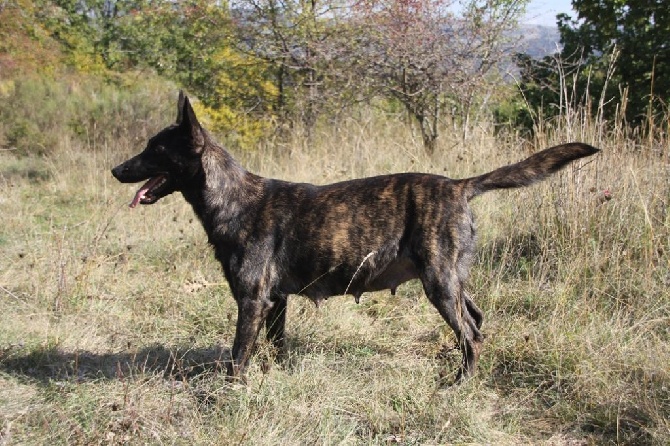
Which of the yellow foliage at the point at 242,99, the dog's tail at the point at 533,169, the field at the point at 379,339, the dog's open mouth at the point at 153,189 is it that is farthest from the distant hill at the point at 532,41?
the dog's open mouth at the point at 153,189

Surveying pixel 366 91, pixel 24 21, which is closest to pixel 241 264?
pixel 366 91

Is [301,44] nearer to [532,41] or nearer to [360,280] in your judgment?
[532,41]

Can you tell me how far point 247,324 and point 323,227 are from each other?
761mm

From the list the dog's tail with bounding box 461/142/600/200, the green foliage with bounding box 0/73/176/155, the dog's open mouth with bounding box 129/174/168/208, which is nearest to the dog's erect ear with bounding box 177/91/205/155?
the dog's open mouth with bounding box 129/174/168/208

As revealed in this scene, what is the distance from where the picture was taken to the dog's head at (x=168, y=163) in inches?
154

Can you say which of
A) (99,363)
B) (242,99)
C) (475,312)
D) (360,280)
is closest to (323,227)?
(360,280)

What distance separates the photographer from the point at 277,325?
426cm

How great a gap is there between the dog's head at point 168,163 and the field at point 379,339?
3.63 feet

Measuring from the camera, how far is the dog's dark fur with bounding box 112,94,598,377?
3.78m

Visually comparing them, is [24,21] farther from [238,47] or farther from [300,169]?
[300,169]

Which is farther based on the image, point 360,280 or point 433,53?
point 433,53

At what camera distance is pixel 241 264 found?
12.7 feet

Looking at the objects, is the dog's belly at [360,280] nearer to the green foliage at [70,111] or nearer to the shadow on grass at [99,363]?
the shadow on grass at [99,363]

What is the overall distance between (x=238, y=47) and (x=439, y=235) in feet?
23.5
